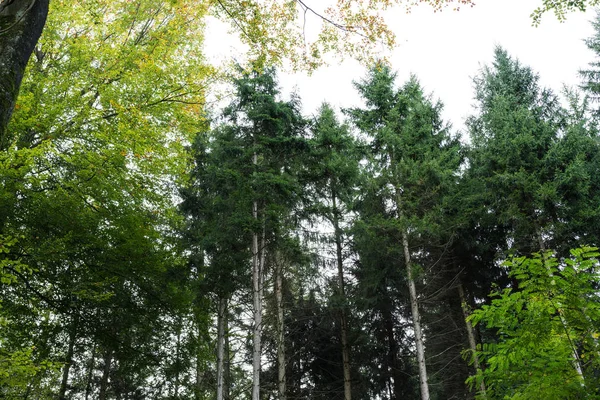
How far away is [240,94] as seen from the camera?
13.3m

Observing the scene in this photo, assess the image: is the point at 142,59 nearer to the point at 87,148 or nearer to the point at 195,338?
the point at 87,148

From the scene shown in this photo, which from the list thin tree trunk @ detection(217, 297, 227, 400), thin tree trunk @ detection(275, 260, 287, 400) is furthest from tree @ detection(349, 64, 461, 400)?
thin tree trunk @ detection(217, 297, 227, 400)

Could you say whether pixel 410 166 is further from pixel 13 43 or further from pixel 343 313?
pixel 13 43

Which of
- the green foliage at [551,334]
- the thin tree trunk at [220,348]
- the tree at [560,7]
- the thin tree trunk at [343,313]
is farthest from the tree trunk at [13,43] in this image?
the thin tree trunk at [343,313]

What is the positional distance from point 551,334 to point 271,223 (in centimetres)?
840

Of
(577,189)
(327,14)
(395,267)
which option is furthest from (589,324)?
(395,267)

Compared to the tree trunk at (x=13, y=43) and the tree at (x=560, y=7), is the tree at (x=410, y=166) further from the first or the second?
the tree trunk at (x=13, y=43)

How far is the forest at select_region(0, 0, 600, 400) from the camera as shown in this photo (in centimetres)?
600

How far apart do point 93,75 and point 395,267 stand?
36.0ft

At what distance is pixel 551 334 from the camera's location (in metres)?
3.54

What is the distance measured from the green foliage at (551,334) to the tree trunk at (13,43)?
4167mm

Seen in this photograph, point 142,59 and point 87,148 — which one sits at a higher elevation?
point 142,59

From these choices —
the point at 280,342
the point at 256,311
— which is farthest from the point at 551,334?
the point at 280,342

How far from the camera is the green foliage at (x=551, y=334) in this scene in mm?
3246
